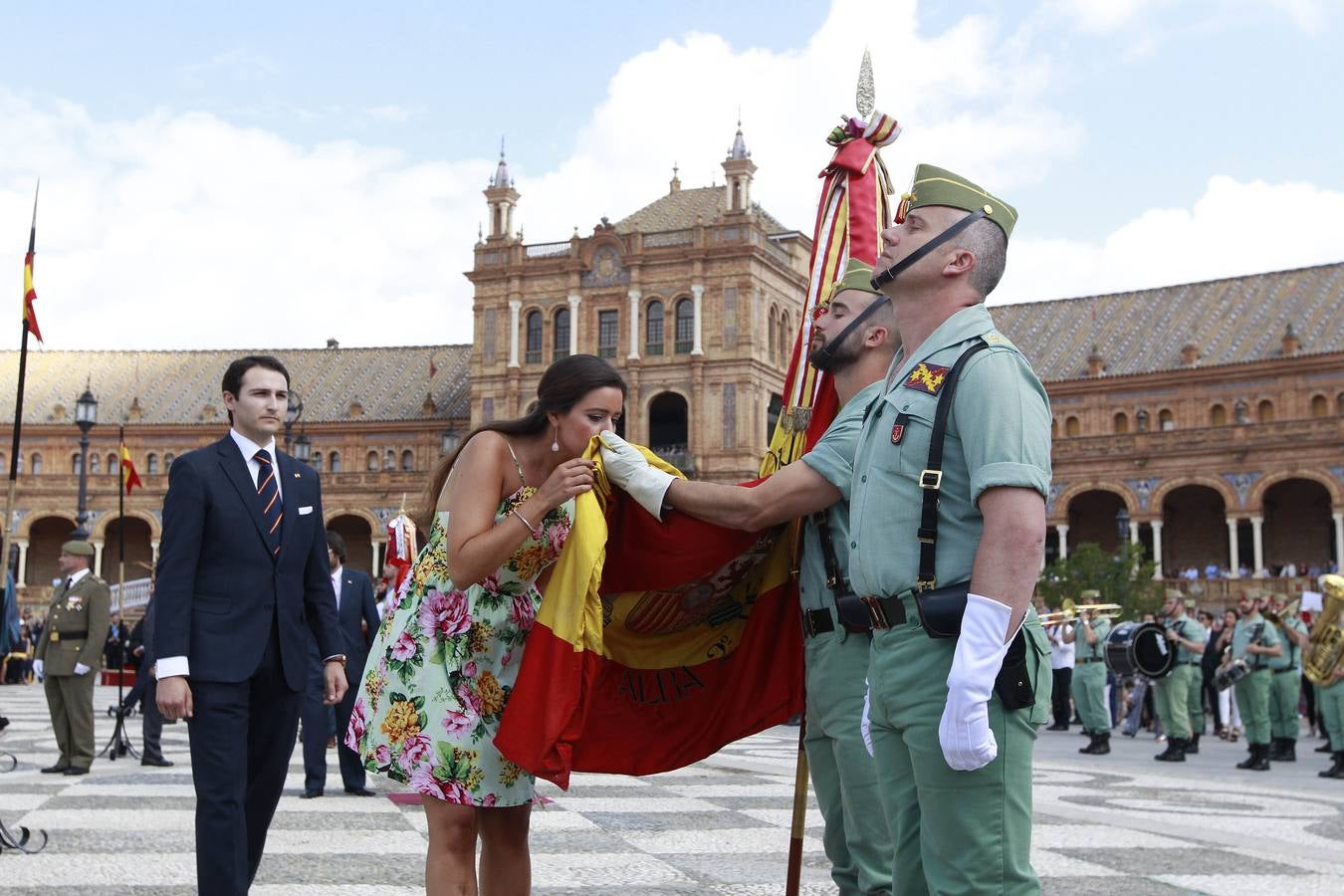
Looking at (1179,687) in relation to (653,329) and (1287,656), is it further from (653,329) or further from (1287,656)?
(653,329)

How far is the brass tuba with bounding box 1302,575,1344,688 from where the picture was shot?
40.7 ft

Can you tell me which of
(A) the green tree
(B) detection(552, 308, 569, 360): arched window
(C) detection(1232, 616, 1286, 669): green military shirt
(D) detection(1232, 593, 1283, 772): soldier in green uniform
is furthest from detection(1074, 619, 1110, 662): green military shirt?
(B) detection(552, 308, 569, 360): arched window

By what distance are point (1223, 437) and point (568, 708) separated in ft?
155

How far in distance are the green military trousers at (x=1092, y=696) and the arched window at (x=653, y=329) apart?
36.6 m

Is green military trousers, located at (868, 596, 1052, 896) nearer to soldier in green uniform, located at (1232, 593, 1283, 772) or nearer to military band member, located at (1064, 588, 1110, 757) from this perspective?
soldier in green uniform, located at (1232, 593, 1283, 772)

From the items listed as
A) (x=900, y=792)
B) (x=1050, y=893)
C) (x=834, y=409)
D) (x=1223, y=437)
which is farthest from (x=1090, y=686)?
(x=1223, y=437)

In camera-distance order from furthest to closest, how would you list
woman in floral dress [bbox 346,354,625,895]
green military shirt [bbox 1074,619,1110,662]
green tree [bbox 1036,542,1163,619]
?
1. green tree [bbox 1036,542,1163,619]
2. green military shirt [bbox 1074,619,1110,662]
3. woman in floral dress [bbox 346,354,625,895]

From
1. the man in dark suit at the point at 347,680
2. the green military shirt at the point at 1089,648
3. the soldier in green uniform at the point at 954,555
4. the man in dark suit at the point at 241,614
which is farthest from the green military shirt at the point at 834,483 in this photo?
the green military shirt at the point at 1089,648

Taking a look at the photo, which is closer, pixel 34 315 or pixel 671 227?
pixel 34 315

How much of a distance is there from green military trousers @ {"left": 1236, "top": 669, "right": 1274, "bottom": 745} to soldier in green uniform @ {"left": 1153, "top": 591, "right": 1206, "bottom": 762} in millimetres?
567

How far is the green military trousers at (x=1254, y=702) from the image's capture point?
13.3 metres

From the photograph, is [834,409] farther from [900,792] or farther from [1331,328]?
[1331,328]

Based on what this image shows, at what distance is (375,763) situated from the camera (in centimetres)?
373

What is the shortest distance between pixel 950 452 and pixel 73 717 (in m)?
8.41
